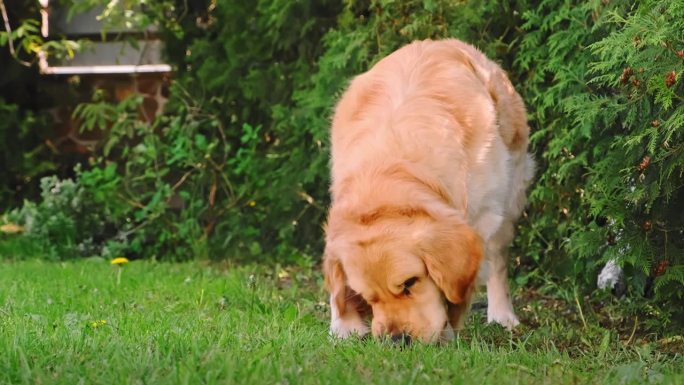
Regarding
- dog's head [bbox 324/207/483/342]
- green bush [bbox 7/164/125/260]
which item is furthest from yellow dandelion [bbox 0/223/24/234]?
dog's head [bbox 324/207/483/342]

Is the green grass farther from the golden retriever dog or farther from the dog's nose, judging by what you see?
the golden retriever dog

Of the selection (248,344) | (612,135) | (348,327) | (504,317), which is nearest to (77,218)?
(504,317)

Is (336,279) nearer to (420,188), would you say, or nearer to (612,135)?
(420,188)

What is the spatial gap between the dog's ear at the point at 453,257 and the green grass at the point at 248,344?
0.75 feet

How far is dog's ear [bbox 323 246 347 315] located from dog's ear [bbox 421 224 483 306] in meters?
0.40

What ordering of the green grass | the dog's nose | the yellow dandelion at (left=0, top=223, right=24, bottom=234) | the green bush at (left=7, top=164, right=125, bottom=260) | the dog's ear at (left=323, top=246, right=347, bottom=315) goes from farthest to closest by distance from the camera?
the yellow dandelion at (left=0, top=223, right=24, bottom=234) < the green bush at (left=7, top=164, right=125, bottom=260) < the dog's ear at (left=323, top=246, right=347, bottom=315) < the dog's nose < the green grass

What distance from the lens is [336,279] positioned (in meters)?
4.46

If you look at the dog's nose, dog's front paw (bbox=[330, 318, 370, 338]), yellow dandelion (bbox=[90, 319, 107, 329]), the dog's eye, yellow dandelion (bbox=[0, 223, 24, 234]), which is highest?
the dog's eye

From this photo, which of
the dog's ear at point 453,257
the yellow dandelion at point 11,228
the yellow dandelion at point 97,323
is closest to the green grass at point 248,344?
the yellow dandelion at point 97,323

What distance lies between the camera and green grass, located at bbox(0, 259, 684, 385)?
10.9 ft

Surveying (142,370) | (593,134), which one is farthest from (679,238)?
(142,370)

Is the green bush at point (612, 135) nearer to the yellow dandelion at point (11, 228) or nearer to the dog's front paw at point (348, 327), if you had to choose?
the dog's front paw at point (348, 327)

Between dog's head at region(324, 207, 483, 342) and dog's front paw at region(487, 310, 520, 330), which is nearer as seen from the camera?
dog's head at region(324, 207, 483, 342)

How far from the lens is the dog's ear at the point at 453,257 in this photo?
166 inches
